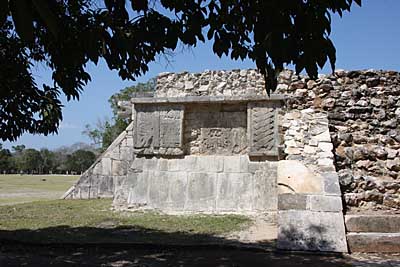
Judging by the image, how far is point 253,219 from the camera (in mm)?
7965

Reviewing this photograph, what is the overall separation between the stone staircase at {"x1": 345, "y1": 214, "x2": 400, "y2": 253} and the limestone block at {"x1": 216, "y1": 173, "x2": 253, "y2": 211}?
3589 mm

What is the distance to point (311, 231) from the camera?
514 cm

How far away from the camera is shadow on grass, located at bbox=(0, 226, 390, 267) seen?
4730 millimetres

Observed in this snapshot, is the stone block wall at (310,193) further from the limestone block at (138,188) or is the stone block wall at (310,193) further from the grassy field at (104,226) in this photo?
the limestone block at (138,188)

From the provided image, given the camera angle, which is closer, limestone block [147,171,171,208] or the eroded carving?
limestone block [147,171,171,208]

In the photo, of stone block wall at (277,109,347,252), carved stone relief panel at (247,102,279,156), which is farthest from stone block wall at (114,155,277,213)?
stone block wall at (277,109,347,252)

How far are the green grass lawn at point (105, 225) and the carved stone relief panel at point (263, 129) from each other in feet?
5.10

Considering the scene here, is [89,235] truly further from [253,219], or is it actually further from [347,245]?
[347,245]

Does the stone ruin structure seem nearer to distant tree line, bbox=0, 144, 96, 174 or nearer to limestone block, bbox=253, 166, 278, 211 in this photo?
limestone block, bbox=253, 166, 278, 211

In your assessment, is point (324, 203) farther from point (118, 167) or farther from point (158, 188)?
point (118, 167)

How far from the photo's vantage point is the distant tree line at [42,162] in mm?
50284

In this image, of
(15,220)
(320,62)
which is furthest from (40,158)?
(320,62)

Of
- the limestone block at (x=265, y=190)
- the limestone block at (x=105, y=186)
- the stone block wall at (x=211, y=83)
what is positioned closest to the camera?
the limestone block at (x=265, y=190)

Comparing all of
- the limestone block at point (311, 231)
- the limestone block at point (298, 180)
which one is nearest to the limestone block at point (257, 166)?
the limestone block at point (298, 180)
